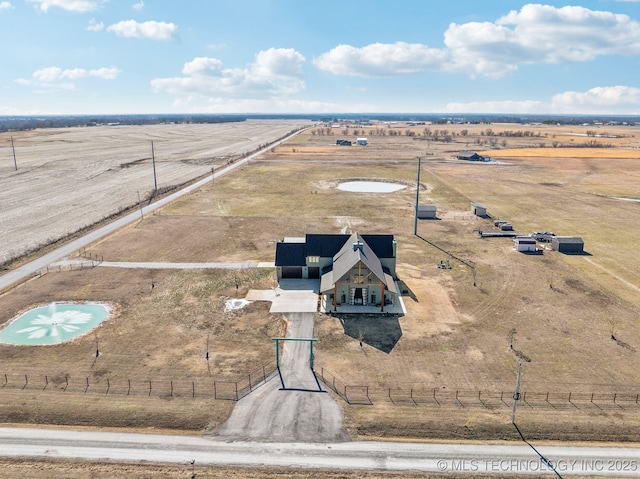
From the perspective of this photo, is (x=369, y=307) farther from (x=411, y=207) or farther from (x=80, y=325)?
(x=411, y=207)

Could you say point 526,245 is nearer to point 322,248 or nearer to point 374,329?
point 322,248

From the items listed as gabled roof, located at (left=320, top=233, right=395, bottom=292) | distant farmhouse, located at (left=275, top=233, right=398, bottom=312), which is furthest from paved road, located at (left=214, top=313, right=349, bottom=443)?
gabled roof, located at (left=320, top=233, right=395, bottom=292)

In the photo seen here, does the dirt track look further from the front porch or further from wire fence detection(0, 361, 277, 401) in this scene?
the front porch

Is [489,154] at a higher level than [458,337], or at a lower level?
higher

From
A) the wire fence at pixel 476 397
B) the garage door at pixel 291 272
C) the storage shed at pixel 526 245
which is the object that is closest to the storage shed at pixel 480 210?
the storage shed at pixel 526 245

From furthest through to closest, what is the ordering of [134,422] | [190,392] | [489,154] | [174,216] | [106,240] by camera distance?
[489,154] < [174,216] < [106,240] < [190,392] < [134,422]

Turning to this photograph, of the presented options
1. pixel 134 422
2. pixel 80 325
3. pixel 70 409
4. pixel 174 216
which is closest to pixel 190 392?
pixel 134 422
